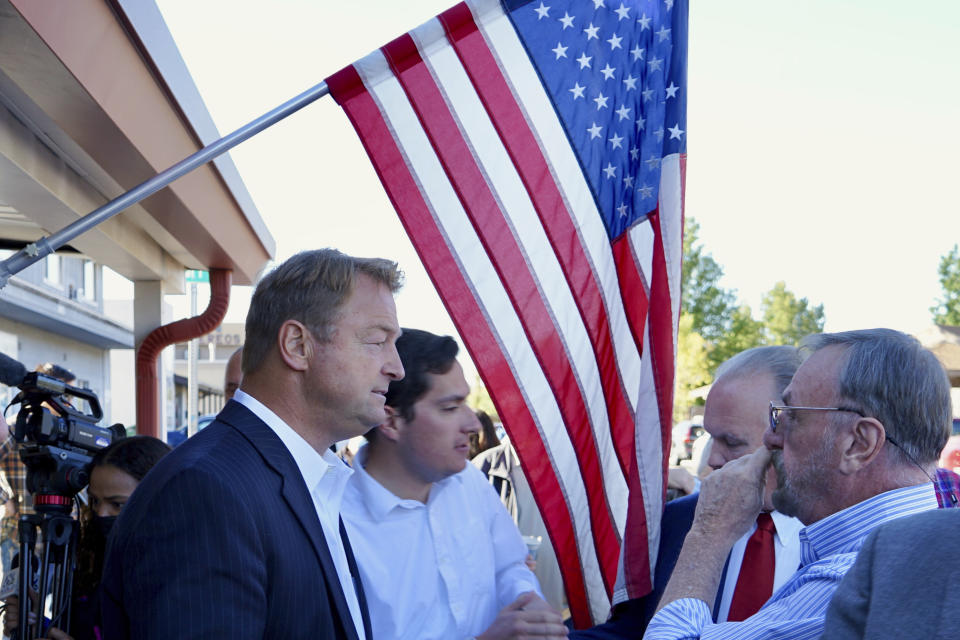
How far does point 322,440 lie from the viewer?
2.25m

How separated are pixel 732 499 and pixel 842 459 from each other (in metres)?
0.32

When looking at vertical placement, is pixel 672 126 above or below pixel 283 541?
above

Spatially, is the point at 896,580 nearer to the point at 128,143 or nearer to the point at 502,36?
the point at 502,36

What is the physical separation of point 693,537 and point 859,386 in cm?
56

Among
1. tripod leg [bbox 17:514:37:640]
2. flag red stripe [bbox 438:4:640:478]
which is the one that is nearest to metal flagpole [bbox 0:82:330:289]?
flag red stripe [bbox 438:4:640:478]

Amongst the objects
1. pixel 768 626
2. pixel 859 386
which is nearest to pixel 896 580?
pixel 768 626

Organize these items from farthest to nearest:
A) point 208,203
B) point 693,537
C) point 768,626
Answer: point 208,203 < point 693,537 < point 768,626

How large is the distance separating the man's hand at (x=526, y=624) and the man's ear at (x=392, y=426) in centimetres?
71

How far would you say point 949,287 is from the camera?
40.1 m

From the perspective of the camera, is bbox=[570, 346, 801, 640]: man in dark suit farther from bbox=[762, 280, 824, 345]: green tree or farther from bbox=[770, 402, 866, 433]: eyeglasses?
bbox=[762, 280, 824, 345]: green tree

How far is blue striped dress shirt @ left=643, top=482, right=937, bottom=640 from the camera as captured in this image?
1.77 meters

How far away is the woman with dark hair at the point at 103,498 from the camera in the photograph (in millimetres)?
3407

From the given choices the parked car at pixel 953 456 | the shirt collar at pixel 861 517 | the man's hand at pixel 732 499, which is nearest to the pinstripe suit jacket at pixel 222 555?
the man's hand at pixel 732 499

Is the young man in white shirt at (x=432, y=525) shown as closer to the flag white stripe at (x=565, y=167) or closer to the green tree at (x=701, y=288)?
the flag white stripe at (x=565, y=167)
